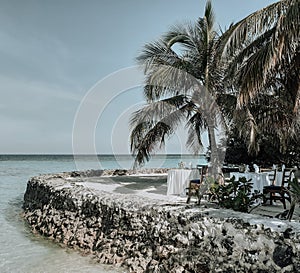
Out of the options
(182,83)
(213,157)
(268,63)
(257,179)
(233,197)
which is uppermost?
(182,83)

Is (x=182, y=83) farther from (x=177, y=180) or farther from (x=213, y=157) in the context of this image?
(x=177, y=180)

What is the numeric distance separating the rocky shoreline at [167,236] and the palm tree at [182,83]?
335cm

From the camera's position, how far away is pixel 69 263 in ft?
17.7

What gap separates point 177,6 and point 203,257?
8.10m

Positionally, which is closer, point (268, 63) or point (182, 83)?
point (268, 63)

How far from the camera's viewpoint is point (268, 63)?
217 inches

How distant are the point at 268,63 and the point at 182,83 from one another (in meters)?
3.90

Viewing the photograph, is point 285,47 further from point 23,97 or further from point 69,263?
point 23,97

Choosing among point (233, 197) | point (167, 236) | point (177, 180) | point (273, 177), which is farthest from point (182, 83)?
point (167, 236)

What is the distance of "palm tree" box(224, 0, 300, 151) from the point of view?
551 cm

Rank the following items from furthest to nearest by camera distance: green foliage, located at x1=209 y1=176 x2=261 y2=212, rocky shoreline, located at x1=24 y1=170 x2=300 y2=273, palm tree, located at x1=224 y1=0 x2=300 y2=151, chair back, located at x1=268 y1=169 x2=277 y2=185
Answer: chair back, located at x1=268 y1=169 x2=277 y2=185
palm tree, located at x1=224 y1=0 x2=300 y2=151
green foliage, located at x1=209 y1=176 x2=261 y2=212
rocky shoreline, located at x1=24 y1=170 x2=300 y2=273

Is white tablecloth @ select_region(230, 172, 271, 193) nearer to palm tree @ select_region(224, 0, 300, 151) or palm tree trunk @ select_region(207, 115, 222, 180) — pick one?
palm tree @ select_region(224, 0, 300, 151)

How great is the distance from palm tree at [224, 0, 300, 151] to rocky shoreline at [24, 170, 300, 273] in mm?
2528

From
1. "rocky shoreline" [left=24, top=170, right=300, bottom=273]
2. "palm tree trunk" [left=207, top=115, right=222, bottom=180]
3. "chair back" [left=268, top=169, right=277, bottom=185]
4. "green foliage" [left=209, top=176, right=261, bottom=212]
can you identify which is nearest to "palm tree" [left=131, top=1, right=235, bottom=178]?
"palm tree trunk" [left=207, top=115, right=222, bottom=180]
